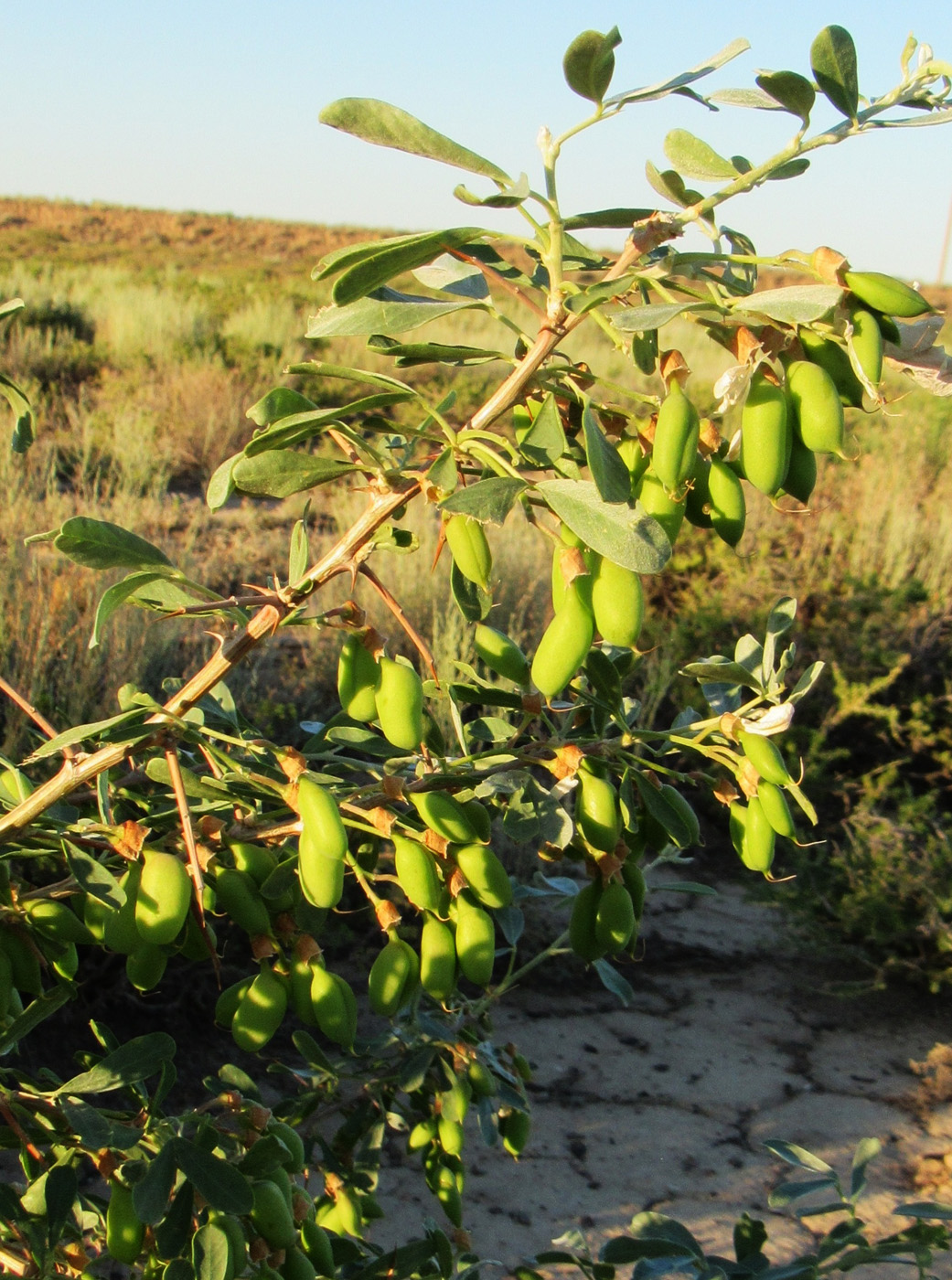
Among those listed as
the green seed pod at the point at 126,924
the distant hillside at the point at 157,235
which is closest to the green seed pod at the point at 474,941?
the green seed pod at the point at 126,924

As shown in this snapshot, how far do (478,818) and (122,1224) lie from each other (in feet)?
1.39

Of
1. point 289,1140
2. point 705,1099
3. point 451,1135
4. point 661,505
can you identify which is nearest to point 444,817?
point 661,505

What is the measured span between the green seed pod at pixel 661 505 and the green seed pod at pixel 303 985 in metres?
0.40

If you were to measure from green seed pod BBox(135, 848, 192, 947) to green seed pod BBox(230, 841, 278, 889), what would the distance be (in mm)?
84

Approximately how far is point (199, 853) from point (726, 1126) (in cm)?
188

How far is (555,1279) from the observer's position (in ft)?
6.16

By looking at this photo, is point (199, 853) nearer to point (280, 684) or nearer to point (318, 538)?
point (280, 684)

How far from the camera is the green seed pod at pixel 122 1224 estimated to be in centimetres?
86

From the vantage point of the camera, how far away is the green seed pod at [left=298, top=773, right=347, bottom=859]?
668 mm

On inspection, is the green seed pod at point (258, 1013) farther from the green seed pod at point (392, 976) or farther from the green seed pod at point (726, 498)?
the green seed pod at point (726, 498)

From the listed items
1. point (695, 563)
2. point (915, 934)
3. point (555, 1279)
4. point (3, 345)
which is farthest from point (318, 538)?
point (3, 345)

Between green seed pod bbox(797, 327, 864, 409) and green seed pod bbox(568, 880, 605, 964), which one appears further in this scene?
green seed pod bbox(568, 880, 605, 964)

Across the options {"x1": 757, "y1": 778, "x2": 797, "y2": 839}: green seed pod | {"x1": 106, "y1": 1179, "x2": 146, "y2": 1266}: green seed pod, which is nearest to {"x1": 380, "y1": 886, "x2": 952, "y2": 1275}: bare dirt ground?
{"x1": 106, "y1": 1179, "x2": 146, "y2": 1266}: green seed pod

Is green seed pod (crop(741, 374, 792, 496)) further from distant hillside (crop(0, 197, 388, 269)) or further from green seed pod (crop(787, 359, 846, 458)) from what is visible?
distant hillside (crop(0, 197, 388, 269))
